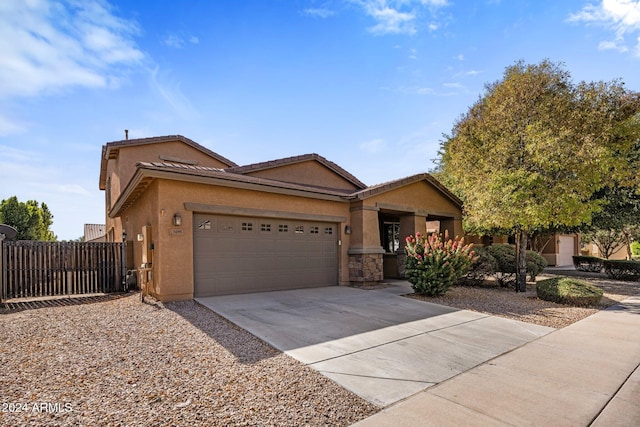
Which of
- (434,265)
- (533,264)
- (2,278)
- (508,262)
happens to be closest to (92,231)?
(2,278)

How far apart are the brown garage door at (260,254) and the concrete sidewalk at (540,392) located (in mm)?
6551

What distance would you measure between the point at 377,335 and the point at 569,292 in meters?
6.78

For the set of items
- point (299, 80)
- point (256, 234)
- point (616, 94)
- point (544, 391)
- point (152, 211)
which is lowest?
point (544, 391)

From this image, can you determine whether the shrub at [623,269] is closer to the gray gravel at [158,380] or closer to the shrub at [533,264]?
the shrub at [533,264]

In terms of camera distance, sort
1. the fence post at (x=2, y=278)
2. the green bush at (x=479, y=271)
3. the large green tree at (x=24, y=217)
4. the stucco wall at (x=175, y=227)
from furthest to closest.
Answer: the large green tree at (x=24, y=217) < the green bush at (x=479, y=271) < the fence post at (x=2, y=278) < the stucco wall at (x=175, y=227)

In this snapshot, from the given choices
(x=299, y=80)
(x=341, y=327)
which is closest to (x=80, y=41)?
(x=299, y=80)

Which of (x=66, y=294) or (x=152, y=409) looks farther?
(x=66, y=294)

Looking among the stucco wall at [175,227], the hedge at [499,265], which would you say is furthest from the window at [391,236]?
the stucco wall at [175,227]

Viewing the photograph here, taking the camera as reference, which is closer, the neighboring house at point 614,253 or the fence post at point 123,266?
the fence post at point 123,266

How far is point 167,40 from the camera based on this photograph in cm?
924

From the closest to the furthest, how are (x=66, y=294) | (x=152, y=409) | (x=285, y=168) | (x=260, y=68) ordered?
(x=152, y=409)
(x=66, y=294)
(x=260, y=68)
(x=285, y=168)

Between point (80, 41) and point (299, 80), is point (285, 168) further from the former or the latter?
point (80, 41)

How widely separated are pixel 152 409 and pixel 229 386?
31.6 inches

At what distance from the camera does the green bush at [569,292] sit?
9.01m
